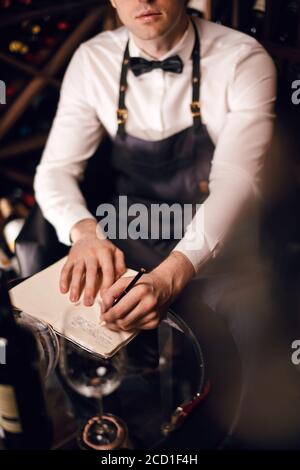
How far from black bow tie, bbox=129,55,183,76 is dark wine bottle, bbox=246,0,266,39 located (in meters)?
0.41

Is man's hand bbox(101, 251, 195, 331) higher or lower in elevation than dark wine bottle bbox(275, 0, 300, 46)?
lower

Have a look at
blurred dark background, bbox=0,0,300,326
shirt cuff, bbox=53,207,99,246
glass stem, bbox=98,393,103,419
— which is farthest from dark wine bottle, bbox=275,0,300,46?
glass stem, bbox=98,393,103,419

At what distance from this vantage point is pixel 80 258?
1.41m

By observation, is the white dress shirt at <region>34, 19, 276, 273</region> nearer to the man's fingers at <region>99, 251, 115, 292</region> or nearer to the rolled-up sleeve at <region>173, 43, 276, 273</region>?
the rolled-up sleeve at <region>173, 43, 276, 273</region>

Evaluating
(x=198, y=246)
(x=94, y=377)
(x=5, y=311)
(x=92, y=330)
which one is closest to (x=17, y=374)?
(x=5, y=311)

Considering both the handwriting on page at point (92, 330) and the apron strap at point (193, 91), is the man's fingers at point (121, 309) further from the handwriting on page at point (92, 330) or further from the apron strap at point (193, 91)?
the apron strap at point (193, 91)

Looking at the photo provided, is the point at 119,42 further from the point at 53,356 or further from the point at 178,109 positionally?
the point at 53,356

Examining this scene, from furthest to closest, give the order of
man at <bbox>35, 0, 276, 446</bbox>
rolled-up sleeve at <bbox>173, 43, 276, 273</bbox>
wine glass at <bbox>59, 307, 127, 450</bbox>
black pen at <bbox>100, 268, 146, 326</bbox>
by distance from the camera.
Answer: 1. rolled-up sleeve at <bbox>173, 43, 276, 273</bbox>
2. man at <bbox>35, 0, 276, 446</bbox>
3. black pen at <bbox>100, 268, 146, 326</bbox>
4. wine glass at <bbox>59, 307, 127, 450</bbox>

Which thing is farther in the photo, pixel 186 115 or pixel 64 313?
pixel 186 115

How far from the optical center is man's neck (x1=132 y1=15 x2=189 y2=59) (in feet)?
5.35

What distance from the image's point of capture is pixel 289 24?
1.75 meters

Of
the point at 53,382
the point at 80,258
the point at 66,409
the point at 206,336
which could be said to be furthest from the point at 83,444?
the point at 80,258

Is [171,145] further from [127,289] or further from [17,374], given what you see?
[17,374]

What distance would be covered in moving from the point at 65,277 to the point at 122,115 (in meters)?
0.73
